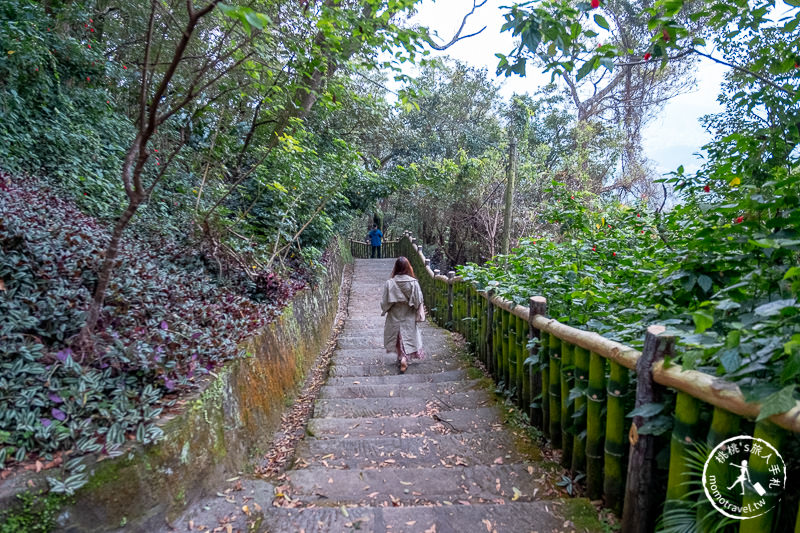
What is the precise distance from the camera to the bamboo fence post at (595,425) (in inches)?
89.4

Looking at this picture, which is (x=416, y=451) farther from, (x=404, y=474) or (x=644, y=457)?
(x=644, y=457)

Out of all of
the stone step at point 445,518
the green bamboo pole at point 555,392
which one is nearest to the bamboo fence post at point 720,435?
the stone step at point 445,518

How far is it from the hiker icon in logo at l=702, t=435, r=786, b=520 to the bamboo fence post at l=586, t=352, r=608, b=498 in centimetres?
76

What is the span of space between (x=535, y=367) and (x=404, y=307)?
247 centimetres

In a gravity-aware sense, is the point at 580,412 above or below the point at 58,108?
below

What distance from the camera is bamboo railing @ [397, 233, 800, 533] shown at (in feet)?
4.72

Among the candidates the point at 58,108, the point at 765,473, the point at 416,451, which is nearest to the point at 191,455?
the point at 416,451

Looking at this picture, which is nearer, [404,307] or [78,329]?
[78,329]

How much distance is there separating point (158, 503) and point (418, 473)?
4.69ft

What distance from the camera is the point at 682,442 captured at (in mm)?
1655

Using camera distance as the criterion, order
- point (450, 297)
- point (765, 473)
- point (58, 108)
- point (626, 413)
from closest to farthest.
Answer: point (765, 473) < point (626, 413) < point (58, 108) < point (450, 297)

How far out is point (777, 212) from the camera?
191cm

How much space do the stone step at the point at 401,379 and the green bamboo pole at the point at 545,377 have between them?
1.66 m

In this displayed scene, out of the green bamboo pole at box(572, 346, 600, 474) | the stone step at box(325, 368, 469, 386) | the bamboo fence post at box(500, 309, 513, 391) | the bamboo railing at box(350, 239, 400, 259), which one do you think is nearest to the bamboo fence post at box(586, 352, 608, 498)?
the green bamboo pole at box(572, 346, 600, 474)
